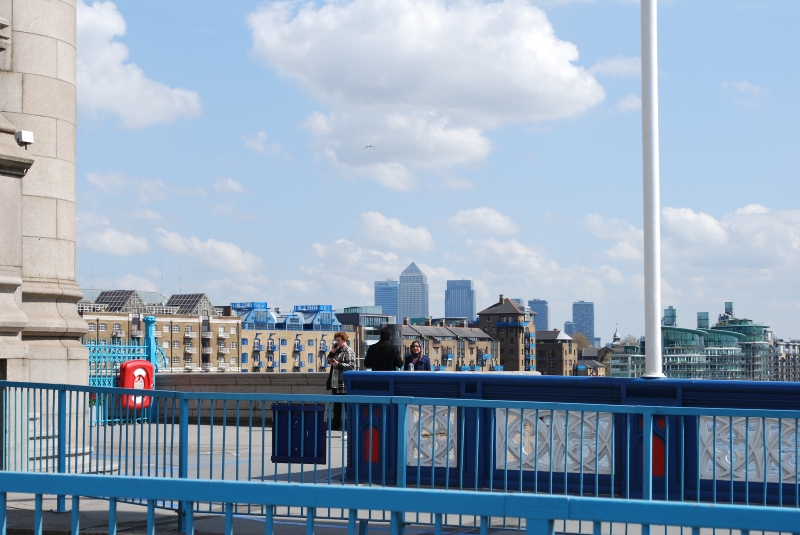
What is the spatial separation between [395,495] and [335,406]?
1363cm

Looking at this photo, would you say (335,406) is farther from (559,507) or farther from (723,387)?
(559,507)

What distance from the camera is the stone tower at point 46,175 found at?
1221cm

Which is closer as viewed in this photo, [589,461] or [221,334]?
[589,461]

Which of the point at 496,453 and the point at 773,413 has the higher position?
the point at 773,413

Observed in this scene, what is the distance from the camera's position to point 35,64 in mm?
12445

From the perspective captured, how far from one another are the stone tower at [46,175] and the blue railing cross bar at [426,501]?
8173 mm

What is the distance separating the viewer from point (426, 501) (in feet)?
12.6

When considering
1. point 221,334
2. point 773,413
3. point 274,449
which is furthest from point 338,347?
point 221,334

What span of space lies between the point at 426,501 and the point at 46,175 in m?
9.84

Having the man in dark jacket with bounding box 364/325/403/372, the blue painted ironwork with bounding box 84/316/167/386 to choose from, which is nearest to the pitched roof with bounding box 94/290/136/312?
the blue painted ironwork with bounding box 84/316/167/386

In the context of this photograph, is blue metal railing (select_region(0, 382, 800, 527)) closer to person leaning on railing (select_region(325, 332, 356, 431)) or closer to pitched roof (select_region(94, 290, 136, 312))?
person leaning on railing (select_region(325, 332, 356, 431))

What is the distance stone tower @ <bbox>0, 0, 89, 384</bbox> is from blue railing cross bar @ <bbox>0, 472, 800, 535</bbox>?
26.8 ft

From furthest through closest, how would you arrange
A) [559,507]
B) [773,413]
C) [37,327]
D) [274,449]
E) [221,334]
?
[221,334], [37,327], [274,449], [773,413], [559,507]

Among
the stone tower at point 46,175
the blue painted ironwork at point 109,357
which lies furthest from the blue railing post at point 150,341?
the stone tower at point 46,175
